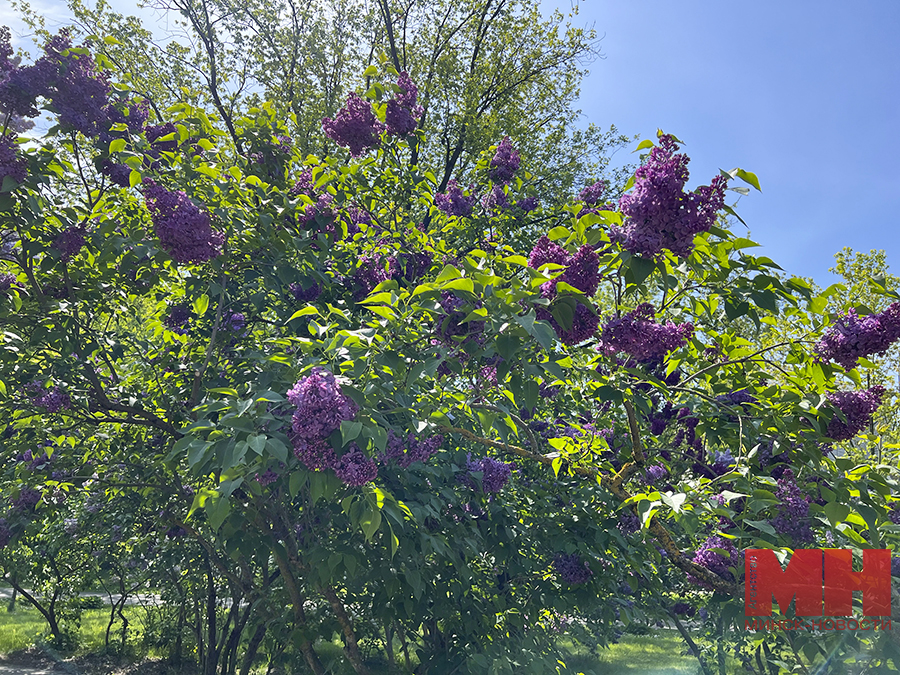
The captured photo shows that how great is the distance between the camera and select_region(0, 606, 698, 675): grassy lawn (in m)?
6.15

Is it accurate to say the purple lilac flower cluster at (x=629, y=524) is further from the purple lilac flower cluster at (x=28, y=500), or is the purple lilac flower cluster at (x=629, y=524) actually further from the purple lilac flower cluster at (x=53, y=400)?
the purple lilac flower cluster at (x=28, y=500)

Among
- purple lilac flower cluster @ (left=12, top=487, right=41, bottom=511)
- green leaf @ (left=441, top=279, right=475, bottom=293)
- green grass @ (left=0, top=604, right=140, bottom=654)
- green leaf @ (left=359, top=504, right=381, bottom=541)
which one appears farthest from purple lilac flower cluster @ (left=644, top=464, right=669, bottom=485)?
green grass @ (left=0, top=604, right=140, bottom=654)

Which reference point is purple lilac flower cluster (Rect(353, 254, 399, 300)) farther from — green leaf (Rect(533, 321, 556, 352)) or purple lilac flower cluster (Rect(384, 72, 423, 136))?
green leaf (Rect(533, 321, 556, 352))

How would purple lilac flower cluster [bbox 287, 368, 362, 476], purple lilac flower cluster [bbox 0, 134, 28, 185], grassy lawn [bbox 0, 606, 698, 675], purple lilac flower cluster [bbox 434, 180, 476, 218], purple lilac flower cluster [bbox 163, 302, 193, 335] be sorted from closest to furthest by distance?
purple lilac flower cluster [bbox 287, 368, 362, 476] → purple lilac flower cluster [bbox 0, 134, 28, 185] → purple lilac flower cluster [bbox 163, 302, 193, 335] → purple lilac flower cluster [bbox 434, 180, 476, 218] → grassy lawn [bbox 0, 606, 698, 675]

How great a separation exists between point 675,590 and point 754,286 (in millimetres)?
3620

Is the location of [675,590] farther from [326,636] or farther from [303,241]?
[303,241]

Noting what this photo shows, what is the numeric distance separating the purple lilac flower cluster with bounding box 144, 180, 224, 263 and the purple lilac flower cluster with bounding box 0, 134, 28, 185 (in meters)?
0.46

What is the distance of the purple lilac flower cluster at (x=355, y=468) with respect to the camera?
5.39 feet

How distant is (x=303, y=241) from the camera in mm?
2699

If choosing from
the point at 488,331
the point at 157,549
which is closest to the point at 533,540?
the point at 488,331

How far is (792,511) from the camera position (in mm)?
2504

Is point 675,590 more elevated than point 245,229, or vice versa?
point 245,229

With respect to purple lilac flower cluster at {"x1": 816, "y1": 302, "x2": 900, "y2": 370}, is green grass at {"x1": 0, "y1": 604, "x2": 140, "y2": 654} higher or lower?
lower

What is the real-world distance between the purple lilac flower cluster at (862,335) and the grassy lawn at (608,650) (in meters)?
4.40
